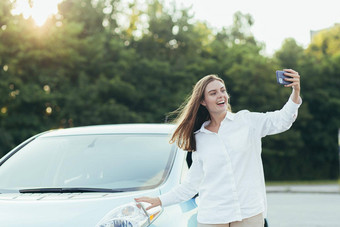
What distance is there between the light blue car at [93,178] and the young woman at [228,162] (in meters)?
0.20

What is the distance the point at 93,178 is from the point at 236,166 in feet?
4.20

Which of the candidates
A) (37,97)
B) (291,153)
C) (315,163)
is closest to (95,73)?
(37,97)

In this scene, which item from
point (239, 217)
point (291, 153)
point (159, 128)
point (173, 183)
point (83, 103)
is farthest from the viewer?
point (291, 153)

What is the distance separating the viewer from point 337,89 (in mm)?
45219

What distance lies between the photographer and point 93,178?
13.8 ft

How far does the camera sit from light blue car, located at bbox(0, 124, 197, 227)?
3418mm

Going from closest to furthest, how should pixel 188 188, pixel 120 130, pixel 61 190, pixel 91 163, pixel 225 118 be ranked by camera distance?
pixel 225 118, pixel 188 188, pixel 61 190, pixel 91 163, pixel 120 130

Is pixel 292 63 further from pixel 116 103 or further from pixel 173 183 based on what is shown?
pixel 173 183

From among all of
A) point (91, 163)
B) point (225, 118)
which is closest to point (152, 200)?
point (225, 118)

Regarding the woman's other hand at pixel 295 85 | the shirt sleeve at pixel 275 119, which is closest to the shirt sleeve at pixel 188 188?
the shirt sleeve at pixel 275 119

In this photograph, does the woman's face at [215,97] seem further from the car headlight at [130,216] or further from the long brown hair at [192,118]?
the car headlight at [130,216]

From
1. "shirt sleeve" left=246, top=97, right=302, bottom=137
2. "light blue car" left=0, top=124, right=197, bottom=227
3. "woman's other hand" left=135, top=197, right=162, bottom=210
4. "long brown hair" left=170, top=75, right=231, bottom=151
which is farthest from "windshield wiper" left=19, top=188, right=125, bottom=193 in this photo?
"shirt sleeve" left=246, top=97, right=302, bottom=137

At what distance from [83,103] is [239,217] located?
33.0 metres

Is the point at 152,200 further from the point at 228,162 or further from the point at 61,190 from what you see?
the point at 61,190
